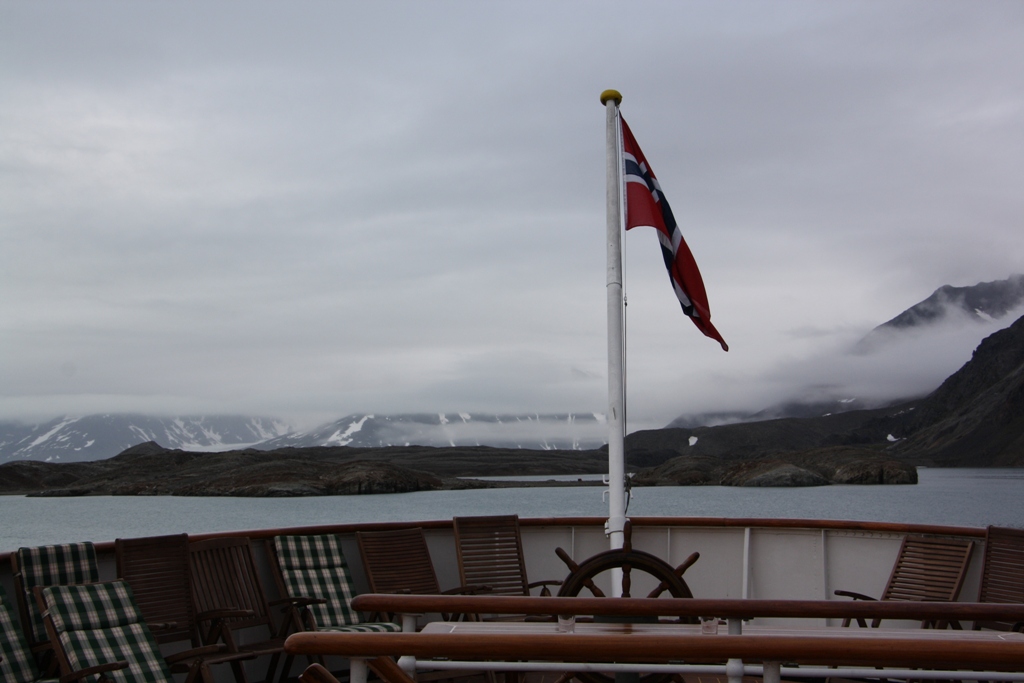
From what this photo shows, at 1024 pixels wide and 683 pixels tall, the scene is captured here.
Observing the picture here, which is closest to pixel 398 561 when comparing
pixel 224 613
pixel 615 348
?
pixel 224 613

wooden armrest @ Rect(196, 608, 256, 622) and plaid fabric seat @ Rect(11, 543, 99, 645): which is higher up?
plaid fabric seat @ Rect(11, 543, 99, 645)

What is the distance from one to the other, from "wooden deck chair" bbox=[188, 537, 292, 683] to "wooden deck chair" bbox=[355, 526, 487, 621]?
0.58m

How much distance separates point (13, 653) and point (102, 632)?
1.11ft

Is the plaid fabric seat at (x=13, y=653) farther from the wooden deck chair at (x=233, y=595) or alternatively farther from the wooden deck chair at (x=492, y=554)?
the wooden deck chair at (x=492, y=554)

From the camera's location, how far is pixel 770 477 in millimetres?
101875

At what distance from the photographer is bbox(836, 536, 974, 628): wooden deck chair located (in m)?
4.36

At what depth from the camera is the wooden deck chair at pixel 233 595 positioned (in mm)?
4293

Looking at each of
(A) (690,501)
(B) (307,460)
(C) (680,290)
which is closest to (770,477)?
(A) (690,501)

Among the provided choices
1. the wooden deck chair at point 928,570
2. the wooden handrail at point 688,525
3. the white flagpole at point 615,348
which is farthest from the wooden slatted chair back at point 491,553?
the wooden deck chair at point 928,570

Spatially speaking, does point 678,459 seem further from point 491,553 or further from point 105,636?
point 105,636

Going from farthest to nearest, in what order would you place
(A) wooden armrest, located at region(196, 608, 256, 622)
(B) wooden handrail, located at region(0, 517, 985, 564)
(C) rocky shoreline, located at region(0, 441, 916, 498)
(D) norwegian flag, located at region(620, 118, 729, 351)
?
1. (C) rocky shoreline, located at region(0, 441, 916, 498)
2. (D) norwegian flag, located at region(620, 118, 729, 351)
3. (B) wooden handrail, located at region(0, 517, 985, 564)
4. (A) wooden armrest, located at region(196, 608, 256, 622)

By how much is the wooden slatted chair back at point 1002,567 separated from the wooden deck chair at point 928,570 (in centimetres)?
11

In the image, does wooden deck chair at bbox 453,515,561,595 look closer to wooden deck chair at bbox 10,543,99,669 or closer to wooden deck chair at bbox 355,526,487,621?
wooden deck chair at bbox 355,526,487,621

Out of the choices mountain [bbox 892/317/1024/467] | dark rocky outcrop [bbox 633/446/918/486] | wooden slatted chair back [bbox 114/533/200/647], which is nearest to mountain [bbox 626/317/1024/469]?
mountain [bbox 892/317/1024/467]
